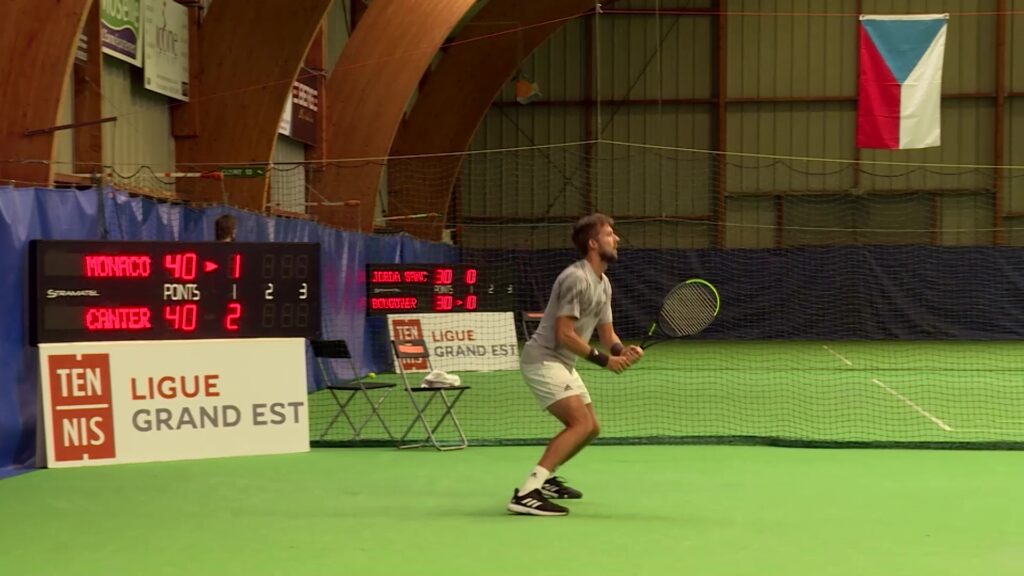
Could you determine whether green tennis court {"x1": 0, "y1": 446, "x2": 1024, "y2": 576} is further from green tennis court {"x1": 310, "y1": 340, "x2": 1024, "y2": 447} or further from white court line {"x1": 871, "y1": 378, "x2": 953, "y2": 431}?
white court line {"x1": 871, "y1": 378, "x2": 953, "y2": 431}

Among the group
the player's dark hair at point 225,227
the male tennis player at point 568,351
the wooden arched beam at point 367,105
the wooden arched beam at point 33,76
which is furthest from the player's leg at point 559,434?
the wooden arched beam at point 367,105

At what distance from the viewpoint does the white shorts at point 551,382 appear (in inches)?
282

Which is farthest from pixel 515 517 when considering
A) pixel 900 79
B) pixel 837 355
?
pixel 837 355

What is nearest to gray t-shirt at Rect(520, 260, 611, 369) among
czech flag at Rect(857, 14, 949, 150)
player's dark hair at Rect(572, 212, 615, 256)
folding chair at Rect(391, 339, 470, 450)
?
player's dark hair at Rect(572, 212, 615, 256)

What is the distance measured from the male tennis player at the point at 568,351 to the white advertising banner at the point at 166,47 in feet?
36.4

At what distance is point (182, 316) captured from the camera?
9.80 metres

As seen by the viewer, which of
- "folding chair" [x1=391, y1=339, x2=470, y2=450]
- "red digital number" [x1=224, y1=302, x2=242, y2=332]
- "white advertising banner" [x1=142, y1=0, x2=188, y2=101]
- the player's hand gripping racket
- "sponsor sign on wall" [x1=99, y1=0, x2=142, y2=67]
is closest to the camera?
the player's hand gripping racket

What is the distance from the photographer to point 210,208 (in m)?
13.1

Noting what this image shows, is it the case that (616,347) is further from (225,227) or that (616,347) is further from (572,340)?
(225,227)

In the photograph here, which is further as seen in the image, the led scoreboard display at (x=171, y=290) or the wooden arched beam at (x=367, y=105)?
the wooden arched beam at (x=367, y=105)

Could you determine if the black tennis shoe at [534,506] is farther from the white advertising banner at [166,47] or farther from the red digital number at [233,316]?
the white advertising banner at [166,47]

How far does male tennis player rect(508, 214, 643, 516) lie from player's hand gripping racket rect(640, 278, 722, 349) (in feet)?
A: 1.26

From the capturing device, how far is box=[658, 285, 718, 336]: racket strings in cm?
750

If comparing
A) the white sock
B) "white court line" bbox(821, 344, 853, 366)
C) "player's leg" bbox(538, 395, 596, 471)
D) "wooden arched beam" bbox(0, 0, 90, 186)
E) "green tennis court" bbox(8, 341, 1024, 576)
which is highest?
"wooden arched beam" bbox(0, 0, 90, 186)
